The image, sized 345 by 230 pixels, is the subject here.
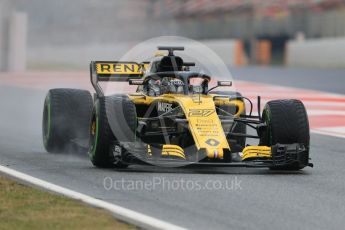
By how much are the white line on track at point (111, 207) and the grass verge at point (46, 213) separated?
0.20 feet

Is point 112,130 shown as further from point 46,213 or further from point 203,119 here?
point 46,213

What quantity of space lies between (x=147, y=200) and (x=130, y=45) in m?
29.0

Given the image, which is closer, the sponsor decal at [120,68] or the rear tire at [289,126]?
the rear tire at [289,126]

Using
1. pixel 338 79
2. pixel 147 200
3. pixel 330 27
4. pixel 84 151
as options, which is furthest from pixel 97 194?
pixel 330 27

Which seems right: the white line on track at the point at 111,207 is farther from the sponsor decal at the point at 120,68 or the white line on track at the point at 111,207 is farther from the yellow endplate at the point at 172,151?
the sponsor decal at the point at 120,68

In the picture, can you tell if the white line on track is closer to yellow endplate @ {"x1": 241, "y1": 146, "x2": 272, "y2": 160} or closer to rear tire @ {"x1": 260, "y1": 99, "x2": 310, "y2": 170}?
yellow endplate @ {"x1": 241, "y1": 146, "x2": 272, "y2": 160}

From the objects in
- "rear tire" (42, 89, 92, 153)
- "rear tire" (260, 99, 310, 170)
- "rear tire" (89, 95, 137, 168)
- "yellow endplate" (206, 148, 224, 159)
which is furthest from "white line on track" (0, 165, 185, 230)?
"rear tire" (260, 99, 310, 170)

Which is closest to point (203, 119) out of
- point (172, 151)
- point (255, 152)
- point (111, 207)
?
point (172, 151)

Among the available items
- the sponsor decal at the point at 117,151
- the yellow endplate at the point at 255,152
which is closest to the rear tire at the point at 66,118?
the sponsor decal at the point at 117,151

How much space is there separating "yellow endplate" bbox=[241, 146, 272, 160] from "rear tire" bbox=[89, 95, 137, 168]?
1051 mm

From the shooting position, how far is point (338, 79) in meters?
25.8

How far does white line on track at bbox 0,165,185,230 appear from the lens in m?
6.53

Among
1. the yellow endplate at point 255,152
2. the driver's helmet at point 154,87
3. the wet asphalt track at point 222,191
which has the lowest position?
the wet asphalt track at point 222,191

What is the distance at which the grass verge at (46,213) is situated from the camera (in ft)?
21.5
